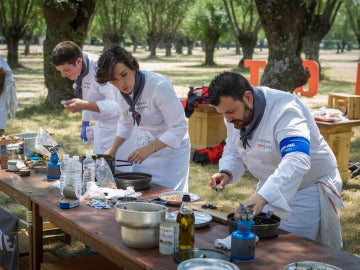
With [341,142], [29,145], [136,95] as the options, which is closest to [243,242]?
[136,95]

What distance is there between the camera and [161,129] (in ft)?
13.2

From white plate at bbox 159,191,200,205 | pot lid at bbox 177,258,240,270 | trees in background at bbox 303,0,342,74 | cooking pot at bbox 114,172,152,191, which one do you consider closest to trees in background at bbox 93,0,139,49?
trees in background at bbox 303,0,342,74

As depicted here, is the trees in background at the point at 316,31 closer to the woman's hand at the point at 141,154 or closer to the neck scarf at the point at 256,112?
the woman's hand at the point at 141,154

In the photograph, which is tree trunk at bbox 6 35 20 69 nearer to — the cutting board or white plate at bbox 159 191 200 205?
white plate at bbox 159 191 200 205

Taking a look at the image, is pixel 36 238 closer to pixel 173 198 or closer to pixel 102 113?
pixel 173 198

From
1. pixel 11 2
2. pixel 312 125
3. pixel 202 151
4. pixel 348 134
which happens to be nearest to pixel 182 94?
pixel 202 151

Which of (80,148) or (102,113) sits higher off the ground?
(102,113)

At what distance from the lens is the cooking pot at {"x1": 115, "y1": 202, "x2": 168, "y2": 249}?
2492 millimetres

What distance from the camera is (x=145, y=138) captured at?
4105 mm

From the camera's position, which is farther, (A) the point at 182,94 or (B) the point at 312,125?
(A) the point at 182,94

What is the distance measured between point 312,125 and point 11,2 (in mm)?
23441

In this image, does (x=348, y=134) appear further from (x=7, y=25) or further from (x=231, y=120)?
(x=7, y=25)

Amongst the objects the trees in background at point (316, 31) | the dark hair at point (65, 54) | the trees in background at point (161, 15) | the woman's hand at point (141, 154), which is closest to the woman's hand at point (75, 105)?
the dark hair at point (65, 54)

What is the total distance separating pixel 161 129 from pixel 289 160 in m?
1.45
